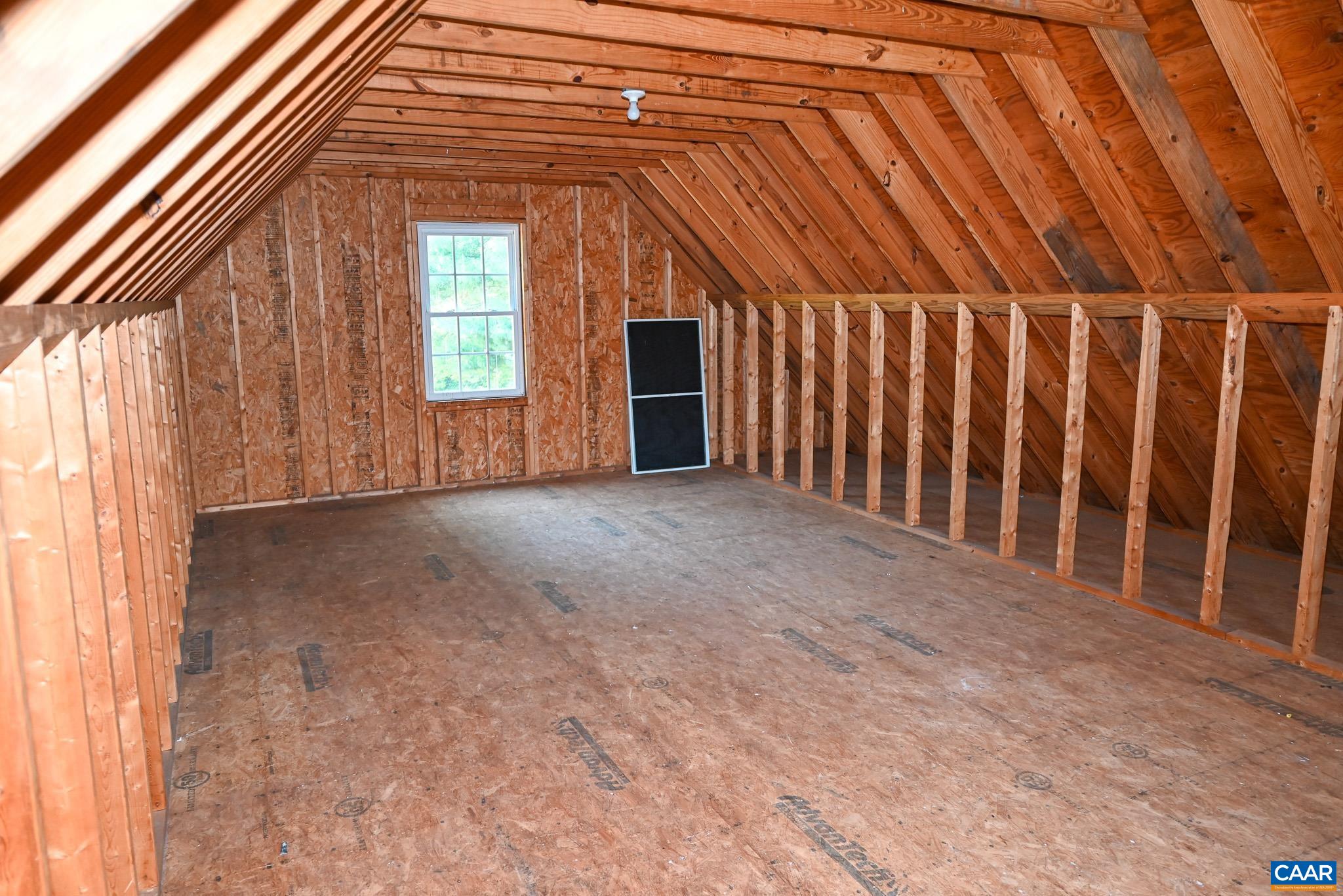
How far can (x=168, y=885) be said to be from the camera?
246cm

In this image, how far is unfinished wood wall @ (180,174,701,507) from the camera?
6926mm

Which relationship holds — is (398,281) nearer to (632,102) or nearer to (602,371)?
(602,371)

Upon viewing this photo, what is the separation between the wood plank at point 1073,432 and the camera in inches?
184

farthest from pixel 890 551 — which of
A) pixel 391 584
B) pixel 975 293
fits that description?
pixel 391 584

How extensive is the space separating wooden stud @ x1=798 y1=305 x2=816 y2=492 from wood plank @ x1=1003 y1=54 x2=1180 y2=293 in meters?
2.72

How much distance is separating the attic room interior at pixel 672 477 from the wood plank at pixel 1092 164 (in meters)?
0.02

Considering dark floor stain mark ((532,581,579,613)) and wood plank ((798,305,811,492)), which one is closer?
dark floor stain mark ((532,581,579,613))

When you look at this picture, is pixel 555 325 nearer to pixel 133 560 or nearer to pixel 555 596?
pixel 555 596

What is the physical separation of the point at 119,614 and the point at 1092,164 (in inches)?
163

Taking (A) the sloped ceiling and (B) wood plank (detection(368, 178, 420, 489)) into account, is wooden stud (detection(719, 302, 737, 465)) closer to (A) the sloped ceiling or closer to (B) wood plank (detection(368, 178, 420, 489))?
(A) the sloped ceiling

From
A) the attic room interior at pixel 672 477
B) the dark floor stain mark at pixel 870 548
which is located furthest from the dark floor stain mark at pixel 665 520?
the dark floor stain mark at pixel 870 548

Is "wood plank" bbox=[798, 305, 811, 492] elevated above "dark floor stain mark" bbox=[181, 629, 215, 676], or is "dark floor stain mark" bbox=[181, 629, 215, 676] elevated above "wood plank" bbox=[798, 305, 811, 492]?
"wood plank" bbox=[798, 305, 811, 492]

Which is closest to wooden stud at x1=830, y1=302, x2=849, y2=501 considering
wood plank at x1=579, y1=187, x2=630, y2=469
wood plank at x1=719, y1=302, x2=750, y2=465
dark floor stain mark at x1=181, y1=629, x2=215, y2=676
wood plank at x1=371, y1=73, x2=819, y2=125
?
wood plank at x1=719, y1=302, x2=750, y2=465

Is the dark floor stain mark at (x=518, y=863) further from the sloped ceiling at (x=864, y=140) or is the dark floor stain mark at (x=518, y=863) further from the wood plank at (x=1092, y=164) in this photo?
the wood plank at (x=1092, y=164)
